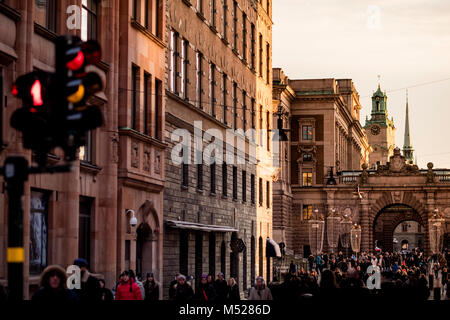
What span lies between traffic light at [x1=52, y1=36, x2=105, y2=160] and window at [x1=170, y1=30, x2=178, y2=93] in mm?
26653

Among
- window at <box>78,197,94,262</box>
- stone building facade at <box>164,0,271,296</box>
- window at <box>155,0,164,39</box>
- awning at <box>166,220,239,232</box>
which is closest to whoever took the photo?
window at <box>78,197,94,262</box>

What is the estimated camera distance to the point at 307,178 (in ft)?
347

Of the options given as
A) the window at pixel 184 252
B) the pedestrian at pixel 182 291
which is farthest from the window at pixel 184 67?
the pedestrian at pixel 182 291

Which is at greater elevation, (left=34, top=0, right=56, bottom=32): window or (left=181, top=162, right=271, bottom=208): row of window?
(left=34, top=0, right=56, bottom=32): window

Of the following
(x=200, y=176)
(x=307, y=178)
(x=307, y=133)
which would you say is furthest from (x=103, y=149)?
(x=307, y=133)

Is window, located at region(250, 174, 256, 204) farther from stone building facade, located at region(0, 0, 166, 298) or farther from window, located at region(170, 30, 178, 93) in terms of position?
stone building facade, located at region(0, 0, 166, 298)

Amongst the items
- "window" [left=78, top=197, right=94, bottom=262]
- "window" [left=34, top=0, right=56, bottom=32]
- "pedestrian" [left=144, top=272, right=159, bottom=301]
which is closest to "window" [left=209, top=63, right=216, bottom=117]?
"window" [left=78, top=197, right=94, bottom=262]

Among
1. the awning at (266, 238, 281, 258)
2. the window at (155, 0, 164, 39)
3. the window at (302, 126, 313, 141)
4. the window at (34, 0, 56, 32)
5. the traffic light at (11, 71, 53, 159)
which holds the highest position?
the window at (302, 126, 313, 141)

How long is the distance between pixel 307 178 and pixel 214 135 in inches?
2518

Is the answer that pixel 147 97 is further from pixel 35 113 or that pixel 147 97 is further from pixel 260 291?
pixel 35 113

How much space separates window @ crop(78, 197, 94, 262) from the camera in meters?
26.7

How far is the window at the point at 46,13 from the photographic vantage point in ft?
77.0

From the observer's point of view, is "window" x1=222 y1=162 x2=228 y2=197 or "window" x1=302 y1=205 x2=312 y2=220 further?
"window" x1=302 y1=205 x2=312 y2=220

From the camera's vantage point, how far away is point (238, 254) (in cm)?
4712
